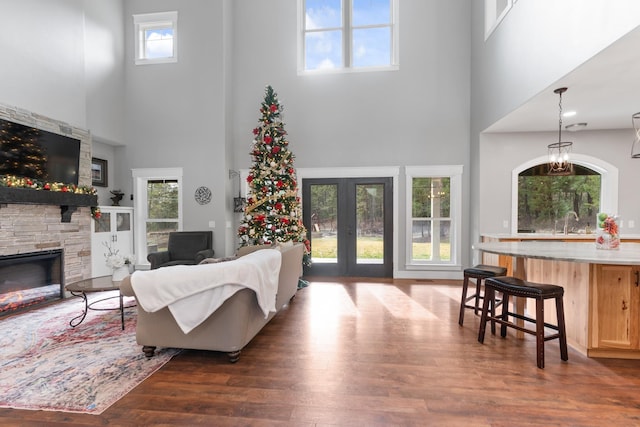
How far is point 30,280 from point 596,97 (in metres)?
7.88

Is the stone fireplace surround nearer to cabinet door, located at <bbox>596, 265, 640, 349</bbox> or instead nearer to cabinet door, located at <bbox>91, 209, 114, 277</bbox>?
cabinet door, located at <bbox>91, 209, 114, 277</bbox>

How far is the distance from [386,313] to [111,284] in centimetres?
323

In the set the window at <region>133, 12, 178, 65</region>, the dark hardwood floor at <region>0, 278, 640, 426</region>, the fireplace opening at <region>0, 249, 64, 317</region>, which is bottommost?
the dark hardwood floor at <region>0, 278, 640, 426</region>

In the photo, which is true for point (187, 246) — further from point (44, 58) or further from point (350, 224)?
point (44, 58)

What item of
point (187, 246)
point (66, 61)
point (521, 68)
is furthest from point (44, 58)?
point (521, 68)

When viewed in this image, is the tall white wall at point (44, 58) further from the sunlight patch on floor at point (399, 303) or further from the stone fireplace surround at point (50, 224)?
the sunlight patch on floor at point (399, 303)

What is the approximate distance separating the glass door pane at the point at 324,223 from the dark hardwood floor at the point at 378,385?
9.22 ft

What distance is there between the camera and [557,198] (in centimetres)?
544

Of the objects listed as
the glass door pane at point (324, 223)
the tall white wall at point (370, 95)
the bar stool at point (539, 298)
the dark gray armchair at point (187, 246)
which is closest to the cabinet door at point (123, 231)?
the dark gray armchair at point (187, 246)

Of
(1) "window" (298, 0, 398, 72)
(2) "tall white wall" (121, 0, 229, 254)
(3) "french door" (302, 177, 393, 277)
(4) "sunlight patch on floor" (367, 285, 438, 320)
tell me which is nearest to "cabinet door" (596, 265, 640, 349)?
(4) "sunlight patch on floor" (367, 285, 438, 320)

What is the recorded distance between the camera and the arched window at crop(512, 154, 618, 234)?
532 centimetres

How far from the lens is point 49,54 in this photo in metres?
4.64

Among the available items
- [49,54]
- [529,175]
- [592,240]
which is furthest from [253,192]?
Answer: [592,240]

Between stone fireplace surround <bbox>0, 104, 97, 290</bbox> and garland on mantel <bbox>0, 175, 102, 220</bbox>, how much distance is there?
0.32 feet
